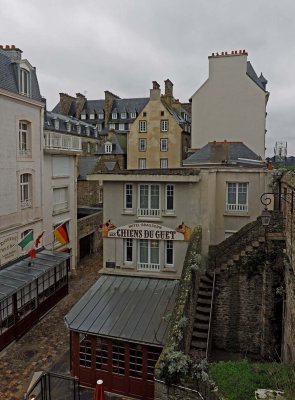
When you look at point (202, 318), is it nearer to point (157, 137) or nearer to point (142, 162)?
point (157, 137)

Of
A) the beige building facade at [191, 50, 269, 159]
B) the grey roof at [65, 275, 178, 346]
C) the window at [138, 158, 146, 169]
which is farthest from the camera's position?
the window at [138, 158, 146, 169]

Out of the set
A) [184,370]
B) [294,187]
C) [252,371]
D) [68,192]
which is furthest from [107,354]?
[68,192]

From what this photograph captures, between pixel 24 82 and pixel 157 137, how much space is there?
22844 mm

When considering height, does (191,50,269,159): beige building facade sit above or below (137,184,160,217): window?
above

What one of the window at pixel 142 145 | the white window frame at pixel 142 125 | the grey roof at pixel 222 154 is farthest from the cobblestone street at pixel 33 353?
the white window frame at pixel 142 125

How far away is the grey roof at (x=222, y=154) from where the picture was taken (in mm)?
20078

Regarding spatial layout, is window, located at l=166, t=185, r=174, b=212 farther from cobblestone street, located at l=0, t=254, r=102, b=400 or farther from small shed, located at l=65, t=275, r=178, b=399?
cobblestone street, located at l=0, t=254, r=102, b=400

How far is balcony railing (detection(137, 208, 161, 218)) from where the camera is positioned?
1583cm

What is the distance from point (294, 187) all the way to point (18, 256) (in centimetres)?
1529

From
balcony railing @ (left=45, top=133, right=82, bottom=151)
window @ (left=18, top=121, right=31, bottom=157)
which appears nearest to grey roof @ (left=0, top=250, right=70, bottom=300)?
window @ (left=18, top=121, right=31, bottom=157)

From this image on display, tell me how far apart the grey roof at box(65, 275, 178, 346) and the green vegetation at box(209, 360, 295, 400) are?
328 centimetres

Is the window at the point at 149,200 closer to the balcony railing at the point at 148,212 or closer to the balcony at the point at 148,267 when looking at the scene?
the balcony railing at the point at 148,212

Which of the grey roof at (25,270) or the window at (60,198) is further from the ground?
the window at (60,198)

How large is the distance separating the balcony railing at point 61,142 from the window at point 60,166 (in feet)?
2.50
